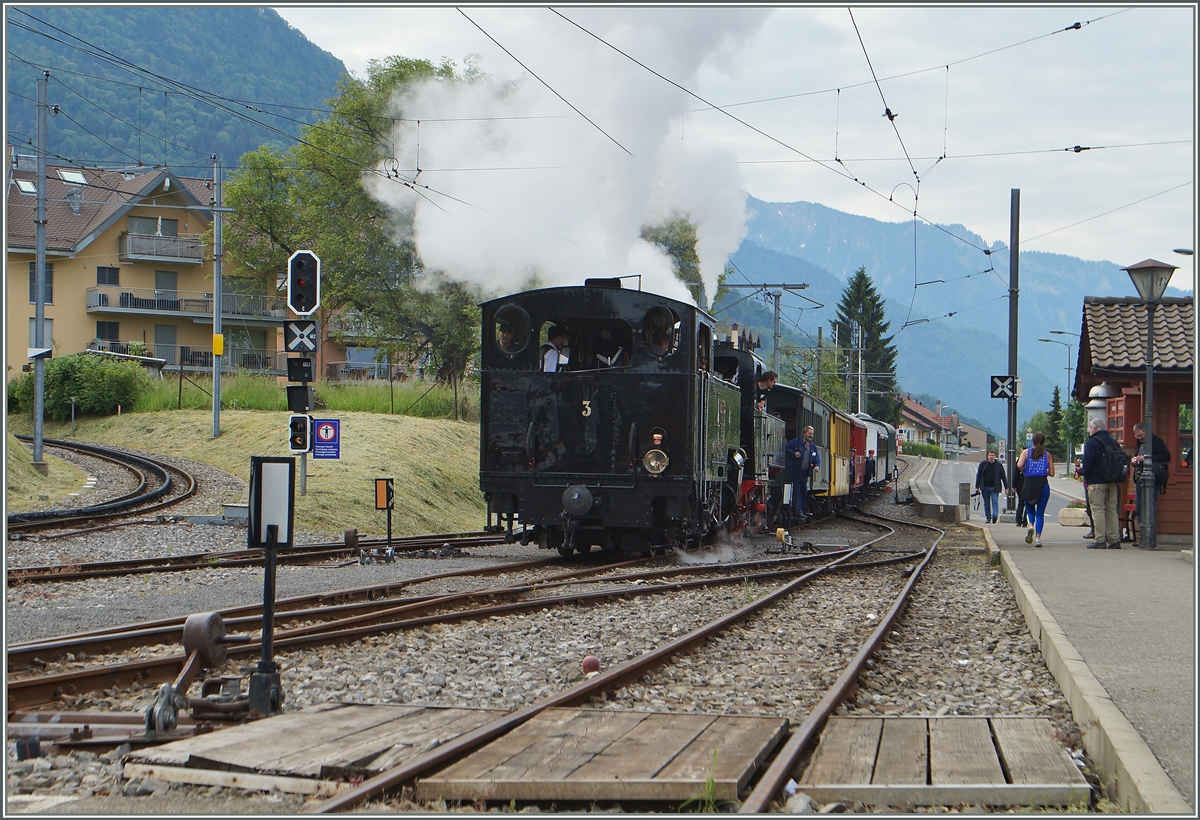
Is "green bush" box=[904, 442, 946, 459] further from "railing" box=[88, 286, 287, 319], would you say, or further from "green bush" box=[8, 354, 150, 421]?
"green bush" box=[8, 354, 150, 421]

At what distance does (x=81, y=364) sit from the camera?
32.6 meters

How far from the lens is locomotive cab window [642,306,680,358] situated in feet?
43.1

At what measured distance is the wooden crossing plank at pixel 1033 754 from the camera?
4535mm

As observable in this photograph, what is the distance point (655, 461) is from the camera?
13.0m

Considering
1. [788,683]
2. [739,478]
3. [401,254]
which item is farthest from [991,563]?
[401,254]

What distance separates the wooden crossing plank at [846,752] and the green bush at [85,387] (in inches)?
1226

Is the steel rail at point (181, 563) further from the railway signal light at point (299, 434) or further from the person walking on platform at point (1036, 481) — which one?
the person walking on platform at point (1036, 481)

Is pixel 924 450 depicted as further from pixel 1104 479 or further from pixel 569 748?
pixel 569 748

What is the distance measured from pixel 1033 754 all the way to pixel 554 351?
9.27 meters

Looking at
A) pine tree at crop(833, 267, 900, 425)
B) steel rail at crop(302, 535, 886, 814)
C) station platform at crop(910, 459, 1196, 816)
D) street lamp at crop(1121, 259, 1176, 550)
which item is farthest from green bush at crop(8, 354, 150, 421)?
pine tree at crop(833, 267, 900, 425)

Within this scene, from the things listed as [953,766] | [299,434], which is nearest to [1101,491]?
[299,434]

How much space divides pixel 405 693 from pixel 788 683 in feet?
7.78

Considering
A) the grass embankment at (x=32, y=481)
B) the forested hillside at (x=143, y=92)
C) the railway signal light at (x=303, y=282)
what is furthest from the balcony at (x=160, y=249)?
the forested hillside at (x=143, y=92)

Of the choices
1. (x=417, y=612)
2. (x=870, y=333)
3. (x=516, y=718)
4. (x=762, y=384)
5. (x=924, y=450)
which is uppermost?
(x=870, y=333)
